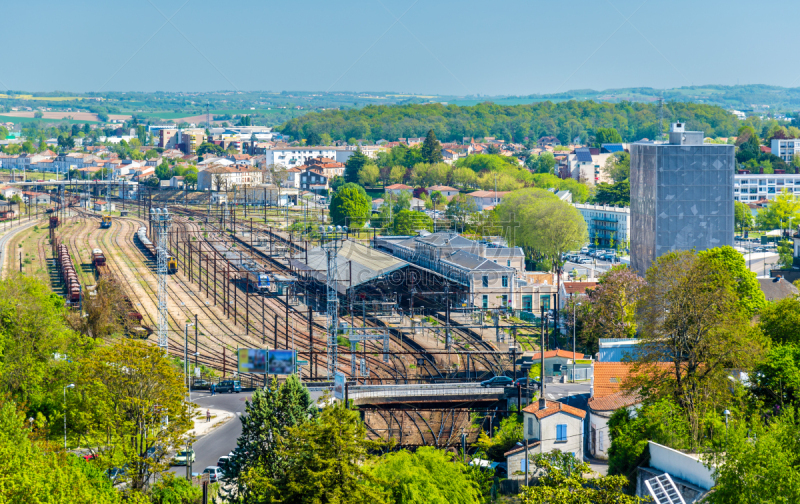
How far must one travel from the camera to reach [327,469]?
12.2m

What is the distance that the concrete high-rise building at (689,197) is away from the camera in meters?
29.9

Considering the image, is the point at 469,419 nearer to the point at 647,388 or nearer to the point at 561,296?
the point at 647,388

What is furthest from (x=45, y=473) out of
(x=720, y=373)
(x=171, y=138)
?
(x=171, y=138)

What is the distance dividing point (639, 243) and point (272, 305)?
508 inches

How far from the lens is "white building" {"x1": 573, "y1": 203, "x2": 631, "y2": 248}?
49688mm

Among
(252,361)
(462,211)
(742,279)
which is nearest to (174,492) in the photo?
(252,361)

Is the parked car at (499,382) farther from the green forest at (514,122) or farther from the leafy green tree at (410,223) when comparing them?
the green forest at (514,122)

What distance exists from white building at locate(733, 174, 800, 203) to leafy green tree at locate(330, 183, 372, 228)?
2510 cm

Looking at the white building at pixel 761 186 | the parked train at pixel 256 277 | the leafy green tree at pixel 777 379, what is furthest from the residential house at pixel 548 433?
the white building at pixel 761 186

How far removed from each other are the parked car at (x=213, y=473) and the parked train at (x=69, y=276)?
17.5m

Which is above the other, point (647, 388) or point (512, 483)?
point (647, 388)

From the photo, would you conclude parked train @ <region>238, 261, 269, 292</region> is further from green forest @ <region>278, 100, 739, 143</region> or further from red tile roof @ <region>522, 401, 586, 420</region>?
green forest @ <region>278, 100, 739, 143</region>

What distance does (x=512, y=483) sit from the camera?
15.8 m

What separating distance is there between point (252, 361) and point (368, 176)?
55996 millimetres
